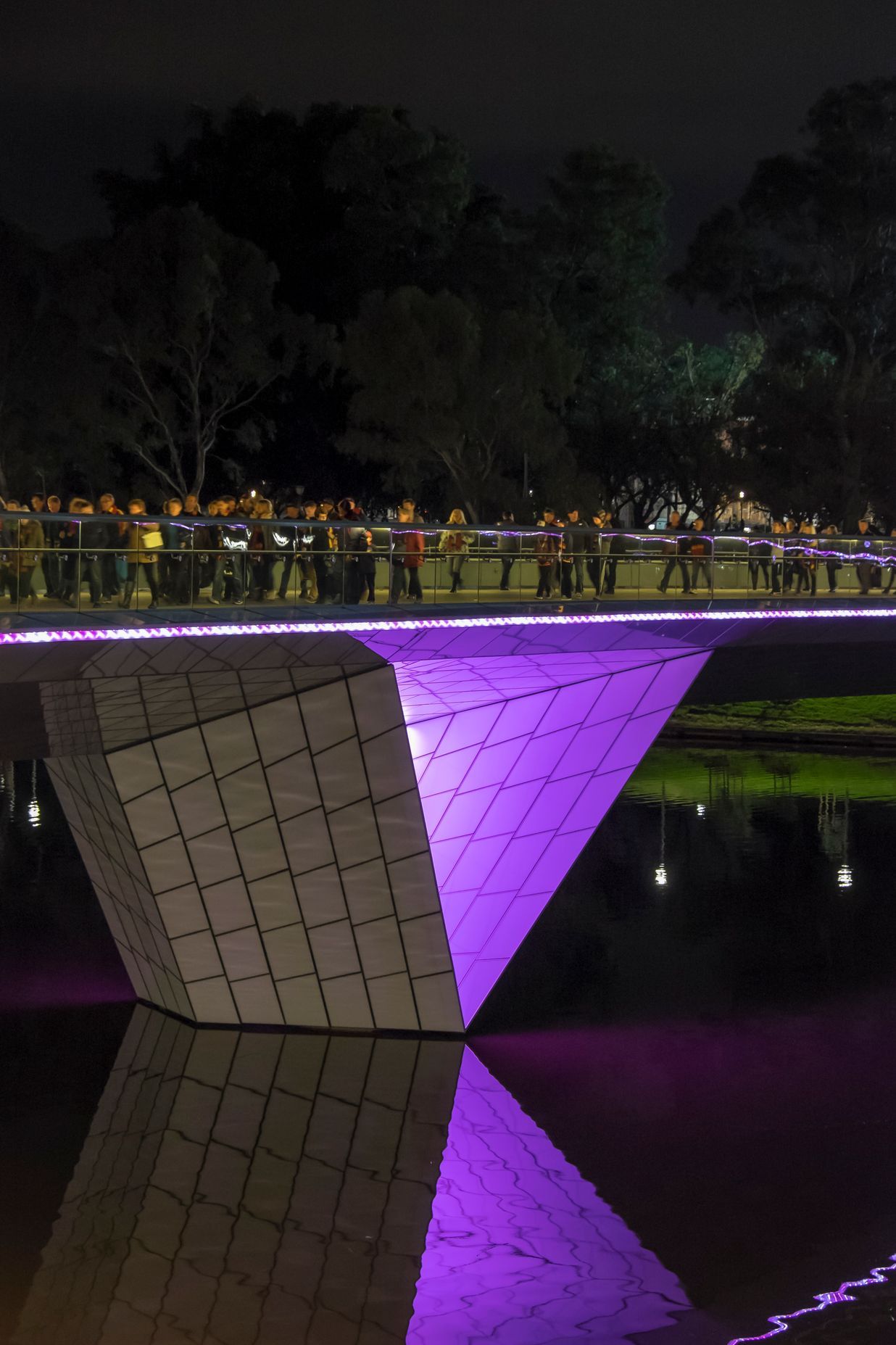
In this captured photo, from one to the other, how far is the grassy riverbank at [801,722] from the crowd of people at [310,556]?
1964cm

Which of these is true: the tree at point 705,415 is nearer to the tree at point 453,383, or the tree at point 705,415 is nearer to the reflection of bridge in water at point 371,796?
the tree at point 453,383

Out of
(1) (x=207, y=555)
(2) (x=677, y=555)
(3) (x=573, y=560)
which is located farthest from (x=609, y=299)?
(1) (x=207, y=555)

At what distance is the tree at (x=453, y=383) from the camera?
3231 centimetres

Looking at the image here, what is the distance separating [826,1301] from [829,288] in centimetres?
3390

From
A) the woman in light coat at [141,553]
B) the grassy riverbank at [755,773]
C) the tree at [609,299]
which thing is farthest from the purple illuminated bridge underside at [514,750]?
the tree at [609,299]

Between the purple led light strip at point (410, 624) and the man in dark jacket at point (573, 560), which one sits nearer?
the purple led light strip at point (410, 624)

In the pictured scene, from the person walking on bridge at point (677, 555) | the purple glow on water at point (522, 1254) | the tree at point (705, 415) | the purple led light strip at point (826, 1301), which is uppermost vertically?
the tree at point (705, 415)

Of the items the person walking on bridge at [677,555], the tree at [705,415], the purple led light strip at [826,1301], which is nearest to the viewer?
the purple led light strip at [826,1301]

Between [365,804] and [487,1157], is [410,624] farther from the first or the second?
[487,1157]

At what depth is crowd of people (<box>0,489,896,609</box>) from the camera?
1064 centimetres

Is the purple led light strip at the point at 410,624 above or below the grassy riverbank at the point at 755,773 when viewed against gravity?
above

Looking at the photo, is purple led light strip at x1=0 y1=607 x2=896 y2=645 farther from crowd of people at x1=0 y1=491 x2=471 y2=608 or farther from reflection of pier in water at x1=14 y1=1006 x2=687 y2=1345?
reflection of pier in water at x1=14 y1=1006 x2=687 y2=1345

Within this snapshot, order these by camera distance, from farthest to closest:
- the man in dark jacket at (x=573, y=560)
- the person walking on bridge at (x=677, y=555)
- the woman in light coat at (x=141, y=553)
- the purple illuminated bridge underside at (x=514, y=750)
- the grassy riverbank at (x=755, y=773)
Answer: the grassy riverbank at (x=755, y=773) < the person walking on bridge at (x=677, y=555) < the man in dark jacket at (x=573, y=560) < the purple illuminated bridge underside at (x=514, y=750) < the woman in light coat at (x=141, y=553)

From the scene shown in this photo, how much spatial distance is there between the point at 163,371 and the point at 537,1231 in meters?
25.8
